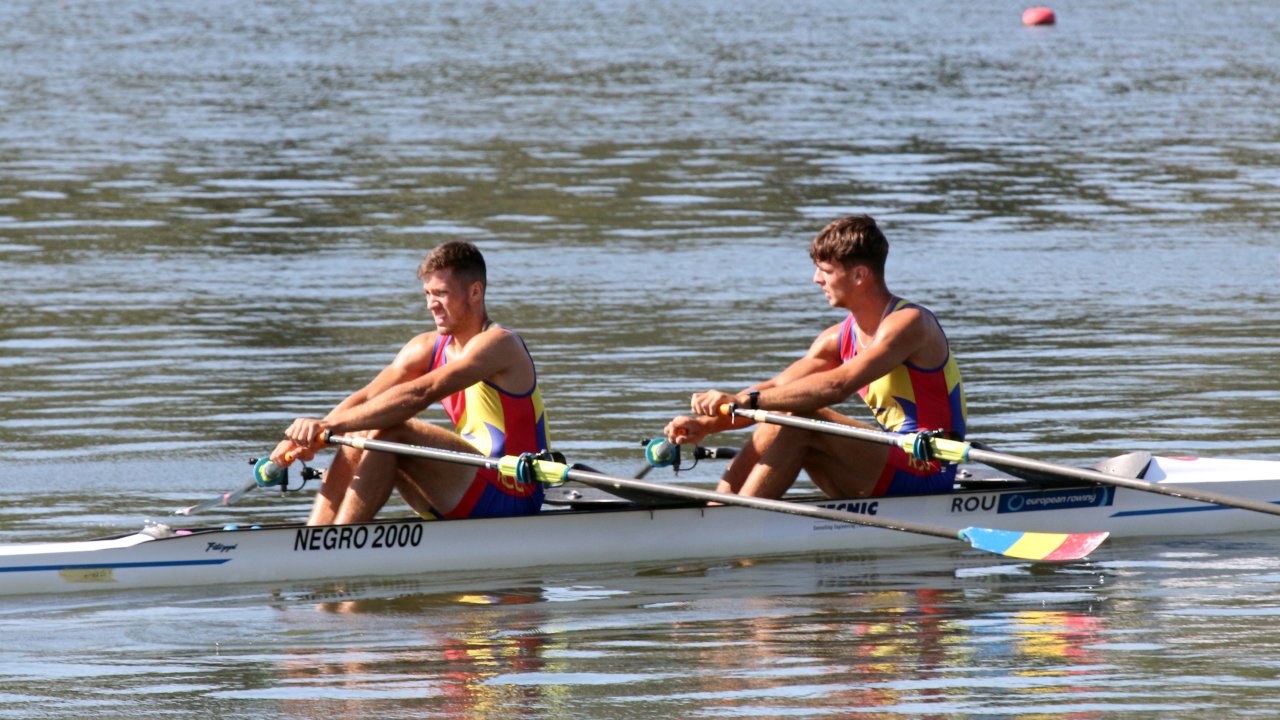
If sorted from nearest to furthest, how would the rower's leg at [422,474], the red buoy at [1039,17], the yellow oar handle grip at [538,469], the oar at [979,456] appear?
the yellow oar handle grip at [538,469] < the rower's leg at [422,474] < the oar at [979,456] < the red buoy at [1039,17]

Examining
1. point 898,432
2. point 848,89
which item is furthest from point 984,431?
point 848,89

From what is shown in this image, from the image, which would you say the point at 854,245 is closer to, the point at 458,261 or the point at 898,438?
the point at 898,438

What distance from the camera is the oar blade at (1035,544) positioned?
977 centimetres

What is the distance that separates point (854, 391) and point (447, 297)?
2053mm

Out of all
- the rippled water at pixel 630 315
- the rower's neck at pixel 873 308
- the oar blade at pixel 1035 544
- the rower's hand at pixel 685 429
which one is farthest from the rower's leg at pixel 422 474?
the oar blade at pixel 1035 544

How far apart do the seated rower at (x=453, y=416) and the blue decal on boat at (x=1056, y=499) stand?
2352 mm

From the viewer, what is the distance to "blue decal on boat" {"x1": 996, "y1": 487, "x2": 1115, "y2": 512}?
10.6 meters

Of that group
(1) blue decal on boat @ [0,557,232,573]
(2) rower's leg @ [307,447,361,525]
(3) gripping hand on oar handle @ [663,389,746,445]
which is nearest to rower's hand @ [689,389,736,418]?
(3) gripping hand on oar handle @ [663,389,746,445]

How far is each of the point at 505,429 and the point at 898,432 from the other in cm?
200

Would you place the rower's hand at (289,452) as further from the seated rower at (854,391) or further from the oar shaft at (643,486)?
Result: the seated rower at (854,391)

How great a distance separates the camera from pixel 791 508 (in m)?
9.99

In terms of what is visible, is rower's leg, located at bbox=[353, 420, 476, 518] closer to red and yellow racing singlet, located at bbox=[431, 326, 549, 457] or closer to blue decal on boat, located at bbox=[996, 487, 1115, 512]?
red and yellow racing singlet, located at bbox=[431, 326, 549, 457]

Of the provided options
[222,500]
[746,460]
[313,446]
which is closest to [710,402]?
[746,460]

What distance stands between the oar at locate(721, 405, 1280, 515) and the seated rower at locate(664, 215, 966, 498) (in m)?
0.10
